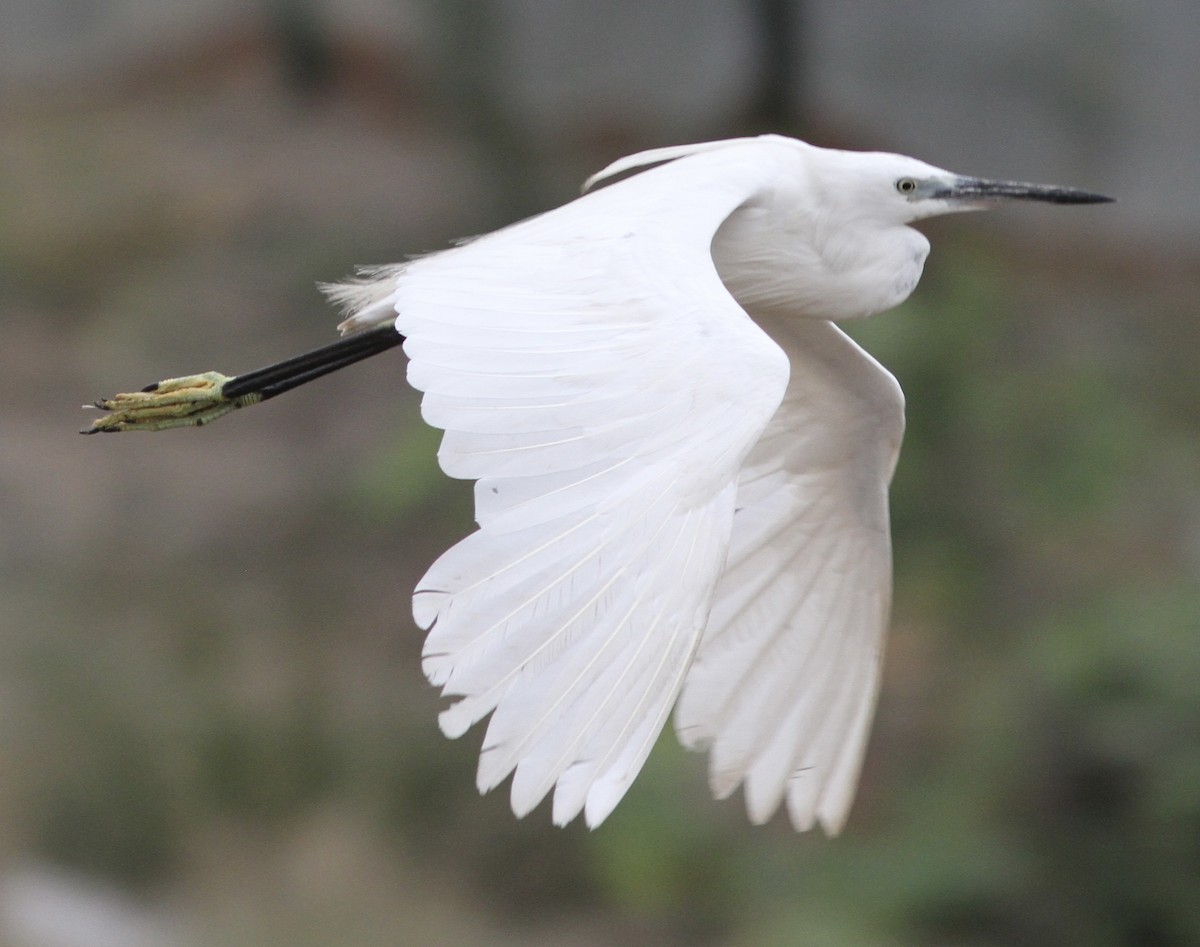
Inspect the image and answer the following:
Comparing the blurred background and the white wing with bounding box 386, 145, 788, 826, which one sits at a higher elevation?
the white wing with bounding box 386, 145, 788, 826

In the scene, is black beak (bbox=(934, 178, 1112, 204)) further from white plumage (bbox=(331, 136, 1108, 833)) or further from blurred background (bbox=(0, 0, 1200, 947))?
blurred background (bbox=(0, 0, 1200, 947))

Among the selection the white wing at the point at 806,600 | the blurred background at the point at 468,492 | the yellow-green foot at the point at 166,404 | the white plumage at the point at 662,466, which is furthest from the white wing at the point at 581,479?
the blurred background at the point at 468,492

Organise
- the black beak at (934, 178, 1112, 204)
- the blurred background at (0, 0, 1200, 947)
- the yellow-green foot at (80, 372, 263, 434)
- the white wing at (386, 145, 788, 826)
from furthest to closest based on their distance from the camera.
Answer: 1. the blurred background at (0, 0, 1200, 947)
2. the yellow-green foot at (80, 372, 263, 434)
3. the black beak at (934, 178, 1112, 204)
4. the white wing at (386, 145, 788, 826)

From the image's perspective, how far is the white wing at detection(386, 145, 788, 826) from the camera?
2.06 m

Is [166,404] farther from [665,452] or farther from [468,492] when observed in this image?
[468,492]

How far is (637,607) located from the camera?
2.16m

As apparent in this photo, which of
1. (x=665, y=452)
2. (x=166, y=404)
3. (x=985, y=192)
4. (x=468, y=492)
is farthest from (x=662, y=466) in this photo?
(x=468, y=492)

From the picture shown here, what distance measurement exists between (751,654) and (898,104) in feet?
21.4

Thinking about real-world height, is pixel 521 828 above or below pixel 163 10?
below

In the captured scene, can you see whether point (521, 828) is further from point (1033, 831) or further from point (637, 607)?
point (637, 607)

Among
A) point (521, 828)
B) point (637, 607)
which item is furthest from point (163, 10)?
point (637, 607)

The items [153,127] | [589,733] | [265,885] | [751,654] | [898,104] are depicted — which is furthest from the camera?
[153,127]

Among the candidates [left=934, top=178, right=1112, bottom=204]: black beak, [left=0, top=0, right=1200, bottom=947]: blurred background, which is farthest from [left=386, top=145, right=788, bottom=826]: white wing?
[left=0, top=0, right=1200, bottom=947]: blurred background

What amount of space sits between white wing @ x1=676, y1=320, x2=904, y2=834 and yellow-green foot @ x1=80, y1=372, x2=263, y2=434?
40.3 inches
